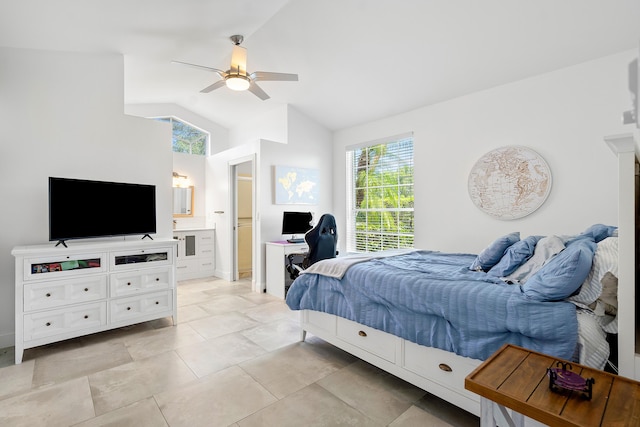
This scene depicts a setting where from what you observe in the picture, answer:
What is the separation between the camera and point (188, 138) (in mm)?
6344

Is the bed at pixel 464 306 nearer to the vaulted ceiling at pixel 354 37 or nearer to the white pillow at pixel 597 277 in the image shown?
the white pillow at pixel 597 277

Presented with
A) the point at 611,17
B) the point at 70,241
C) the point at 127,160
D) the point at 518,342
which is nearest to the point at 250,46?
the point at 127,160

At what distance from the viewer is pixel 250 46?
3992 millimetres

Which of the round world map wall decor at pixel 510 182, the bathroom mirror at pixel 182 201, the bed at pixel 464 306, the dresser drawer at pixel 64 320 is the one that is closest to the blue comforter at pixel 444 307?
the bed at pixel 464 306

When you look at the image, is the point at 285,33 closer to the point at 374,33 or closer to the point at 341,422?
the point at 374,33

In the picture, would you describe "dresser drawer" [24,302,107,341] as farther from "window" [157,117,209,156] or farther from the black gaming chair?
"window" [157,117,209,156]

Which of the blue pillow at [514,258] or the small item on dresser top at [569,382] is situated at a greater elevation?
the blue pillow at [514,258]

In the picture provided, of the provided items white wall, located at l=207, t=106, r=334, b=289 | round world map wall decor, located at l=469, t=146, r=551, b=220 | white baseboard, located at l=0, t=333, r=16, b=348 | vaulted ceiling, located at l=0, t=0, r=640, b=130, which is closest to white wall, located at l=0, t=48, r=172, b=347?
white baseboard, located at l=0, t=333, r=16, b=348

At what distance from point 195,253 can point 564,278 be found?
17.7 ft

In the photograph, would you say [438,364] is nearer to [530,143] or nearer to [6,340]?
[530,143]

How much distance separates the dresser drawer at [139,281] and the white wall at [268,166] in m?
1.61

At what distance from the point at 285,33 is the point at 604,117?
331 cm

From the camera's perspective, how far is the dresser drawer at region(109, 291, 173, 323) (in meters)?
3.10

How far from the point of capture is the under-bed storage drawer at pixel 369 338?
7.34 feet
